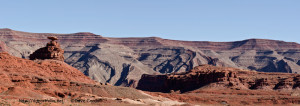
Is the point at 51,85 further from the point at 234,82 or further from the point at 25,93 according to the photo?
the point at 234,82

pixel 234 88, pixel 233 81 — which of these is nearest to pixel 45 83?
pixel 234 88

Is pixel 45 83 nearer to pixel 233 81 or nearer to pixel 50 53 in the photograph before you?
pixel 50 53

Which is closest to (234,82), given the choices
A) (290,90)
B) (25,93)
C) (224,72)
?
(224,72)

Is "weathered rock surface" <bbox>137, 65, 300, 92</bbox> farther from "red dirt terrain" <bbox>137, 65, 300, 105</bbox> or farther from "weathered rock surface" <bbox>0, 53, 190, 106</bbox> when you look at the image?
"weathered rock surface" <bbox>0, 53, 190, 106</bbox>

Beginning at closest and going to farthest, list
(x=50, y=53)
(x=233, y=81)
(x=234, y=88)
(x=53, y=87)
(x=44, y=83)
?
(x=53, y=87) → (x=44, y=83) → (x=50, y=53) → (x=234, y=88) → (x=233, y=81)

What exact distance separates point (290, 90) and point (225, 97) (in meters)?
17.0

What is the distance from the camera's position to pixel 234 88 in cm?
10450

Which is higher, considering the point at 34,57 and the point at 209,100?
the point at 34,57

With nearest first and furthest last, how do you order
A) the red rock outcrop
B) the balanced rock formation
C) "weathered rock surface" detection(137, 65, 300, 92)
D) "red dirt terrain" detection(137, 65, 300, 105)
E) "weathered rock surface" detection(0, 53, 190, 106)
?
"weathered rock surface" detection(0, 53, 190, 106)
the red rock outcrop
the balanced rock formation
"red dirt terrain" detection(137, 65, 300, 105)
"weathered rock surface" detection(137, 65, 300, 92)

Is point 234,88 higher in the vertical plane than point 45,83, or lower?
lower

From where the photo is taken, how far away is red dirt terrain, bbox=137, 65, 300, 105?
297ft

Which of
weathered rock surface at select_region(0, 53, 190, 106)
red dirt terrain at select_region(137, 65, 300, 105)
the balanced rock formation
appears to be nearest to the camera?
A: weathered rock surface at select_region(0, 53, 190, 106)

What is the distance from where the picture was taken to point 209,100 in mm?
89875

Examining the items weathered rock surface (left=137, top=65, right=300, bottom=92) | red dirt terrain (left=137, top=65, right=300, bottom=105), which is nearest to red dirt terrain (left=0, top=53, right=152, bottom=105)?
red dirt terrain (left=137, top=65, right=300, bottom=105)
